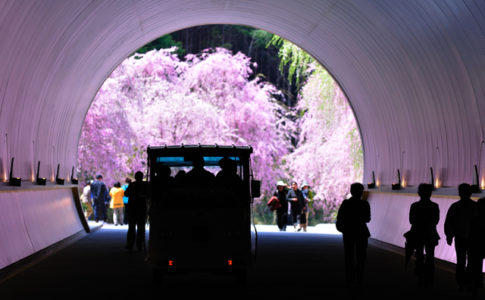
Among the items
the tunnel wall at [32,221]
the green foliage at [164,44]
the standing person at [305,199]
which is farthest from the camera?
the green foliage at [164,44]

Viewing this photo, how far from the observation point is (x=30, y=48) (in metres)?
15.7

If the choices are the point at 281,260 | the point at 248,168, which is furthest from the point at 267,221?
the point at 248,168

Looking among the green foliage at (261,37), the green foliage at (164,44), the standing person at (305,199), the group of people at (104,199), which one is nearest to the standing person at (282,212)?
the standing person at (305,199)

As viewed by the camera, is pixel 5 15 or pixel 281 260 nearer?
pixel 5 15

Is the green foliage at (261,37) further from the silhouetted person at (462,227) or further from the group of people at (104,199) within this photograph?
the silhouetted person at (462,227)

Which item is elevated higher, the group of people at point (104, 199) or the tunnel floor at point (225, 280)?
the group of people at point (104, 199)

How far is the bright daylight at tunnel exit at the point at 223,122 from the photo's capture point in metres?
36.1

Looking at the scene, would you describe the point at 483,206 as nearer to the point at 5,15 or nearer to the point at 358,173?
the point at 5,15

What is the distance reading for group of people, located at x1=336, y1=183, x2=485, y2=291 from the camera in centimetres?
1195

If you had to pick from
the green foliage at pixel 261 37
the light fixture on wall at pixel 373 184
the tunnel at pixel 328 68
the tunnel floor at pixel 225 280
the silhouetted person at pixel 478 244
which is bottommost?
the tunnel floor at pixel 225 280

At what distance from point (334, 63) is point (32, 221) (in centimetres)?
1173

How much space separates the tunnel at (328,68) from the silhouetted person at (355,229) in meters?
3.04

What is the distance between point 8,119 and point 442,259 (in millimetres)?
8352

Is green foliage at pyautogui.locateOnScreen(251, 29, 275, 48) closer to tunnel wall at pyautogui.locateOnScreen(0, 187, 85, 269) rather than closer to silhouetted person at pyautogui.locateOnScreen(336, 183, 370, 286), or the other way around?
tunnel wall at pyautogui.locateOnScreen(0, 187, 85, 269)
